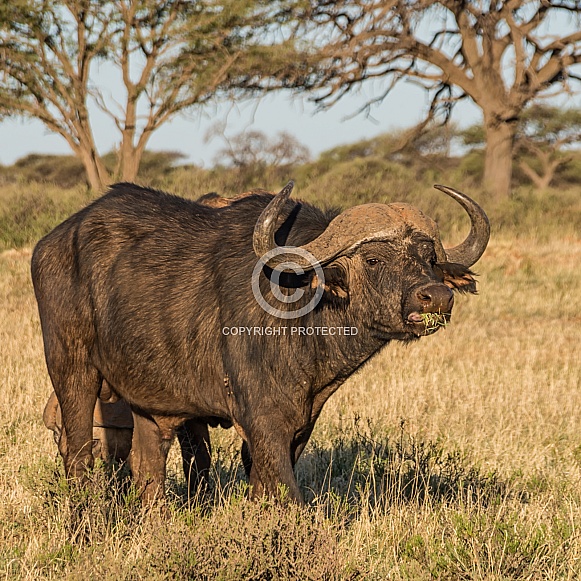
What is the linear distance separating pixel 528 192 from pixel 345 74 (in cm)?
591

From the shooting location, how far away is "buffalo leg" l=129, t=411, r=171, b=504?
5.23 metres

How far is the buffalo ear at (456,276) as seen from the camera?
4629 mm

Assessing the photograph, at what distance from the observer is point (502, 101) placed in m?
24.2

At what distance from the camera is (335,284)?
447 centimetres

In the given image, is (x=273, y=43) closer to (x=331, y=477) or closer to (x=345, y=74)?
(x=345, y=74)

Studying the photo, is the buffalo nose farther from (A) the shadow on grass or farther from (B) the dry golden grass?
(A) the shadow on grass

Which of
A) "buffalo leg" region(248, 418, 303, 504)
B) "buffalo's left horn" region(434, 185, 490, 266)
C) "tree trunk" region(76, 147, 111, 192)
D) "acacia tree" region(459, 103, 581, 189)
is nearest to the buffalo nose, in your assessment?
"buffalo's left horn" region(434, 185, 490, 266)

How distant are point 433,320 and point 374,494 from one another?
146 cm

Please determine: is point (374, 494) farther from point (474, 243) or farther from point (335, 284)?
point (474, 243)

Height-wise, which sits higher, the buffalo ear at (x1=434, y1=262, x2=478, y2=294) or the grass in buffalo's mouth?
the buffalo ear at (x1=434, y1=262, x2=478, y2=294)

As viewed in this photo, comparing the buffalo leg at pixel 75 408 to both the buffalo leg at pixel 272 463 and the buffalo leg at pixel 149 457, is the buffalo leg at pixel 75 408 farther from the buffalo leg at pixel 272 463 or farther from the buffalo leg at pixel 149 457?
the buffalo leg at pixel 272 463

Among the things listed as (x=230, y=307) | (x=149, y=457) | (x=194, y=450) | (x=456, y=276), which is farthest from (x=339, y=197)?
(x=230, y=307)

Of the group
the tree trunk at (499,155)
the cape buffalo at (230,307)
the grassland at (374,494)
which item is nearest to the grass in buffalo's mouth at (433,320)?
the cape buffalo at (230,307)

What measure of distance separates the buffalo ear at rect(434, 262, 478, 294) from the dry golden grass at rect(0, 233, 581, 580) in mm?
1147
